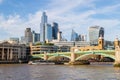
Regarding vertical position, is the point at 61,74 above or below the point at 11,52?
below

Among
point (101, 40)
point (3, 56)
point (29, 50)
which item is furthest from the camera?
point (29, 50)

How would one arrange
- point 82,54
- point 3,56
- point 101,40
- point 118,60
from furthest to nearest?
point 101,40, point 3,56, point 82,54, point 118,60

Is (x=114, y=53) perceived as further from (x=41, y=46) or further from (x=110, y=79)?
(x=41, y=46)

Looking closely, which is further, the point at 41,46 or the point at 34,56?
the point at 41,46

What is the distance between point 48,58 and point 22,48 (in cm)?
3815

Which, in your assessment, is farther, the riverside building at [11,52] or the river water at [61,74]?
the riverside building at [11,52]

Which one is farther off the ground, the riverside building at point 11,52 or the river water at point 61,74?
the riverside building at point 11,52

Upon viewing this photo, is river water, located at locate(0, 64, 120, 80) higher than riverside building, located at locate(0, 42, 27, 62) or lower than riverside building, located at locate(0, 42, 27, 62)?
lower

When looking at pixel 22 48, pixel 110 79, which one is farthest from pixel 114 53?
pixel 22 48

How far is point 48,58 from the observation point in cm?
15500

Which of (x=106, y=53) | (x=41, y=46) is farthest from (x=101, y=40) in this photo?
(x=106, y=53)

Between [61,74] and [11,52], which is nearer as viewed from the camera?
[61,74]

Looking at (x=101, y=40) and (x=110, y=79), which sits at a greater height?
(x=101, y=40)

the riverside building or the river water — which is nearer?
the river water
